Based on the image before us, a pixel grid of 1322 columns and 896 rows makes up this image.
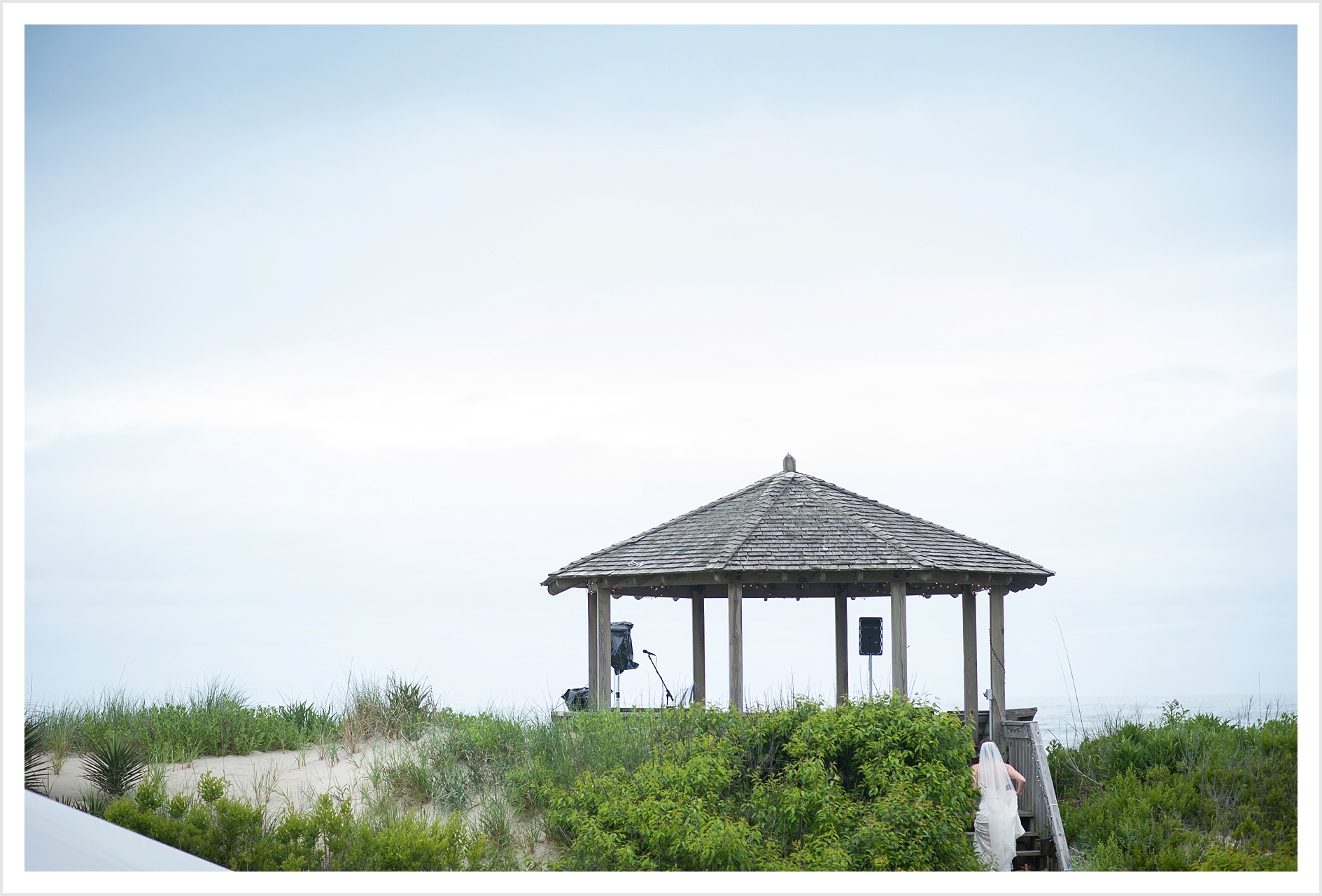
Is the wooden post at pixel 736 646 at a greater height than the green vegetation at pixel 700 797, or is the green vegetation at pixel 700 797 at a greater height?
the wooden post at pixel 736 646

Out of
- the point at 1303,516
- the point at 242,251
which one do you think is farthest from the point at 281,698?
the point at 1303,516

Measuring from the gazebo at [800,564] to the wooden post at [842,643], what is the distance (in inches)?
19.3

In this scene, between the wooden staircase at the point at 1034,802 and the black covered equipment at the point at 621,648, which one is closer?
the wooden staircase at the point at 1034,802

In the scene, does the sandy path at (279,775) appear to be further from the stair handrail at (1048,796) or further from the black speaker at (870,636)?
the stair handrail at (1048,796)

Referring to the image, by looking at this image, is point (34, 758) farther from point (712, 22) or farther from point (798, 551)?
point (712, 22)

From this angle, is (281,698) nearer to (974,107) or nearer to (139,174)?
(139,174)

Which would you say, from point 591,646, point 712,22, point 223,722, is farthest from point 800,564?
point 223,722

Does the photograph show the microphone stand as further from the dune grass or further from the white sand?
the white sand

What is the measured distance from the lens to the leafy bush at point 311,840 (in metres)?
9.02

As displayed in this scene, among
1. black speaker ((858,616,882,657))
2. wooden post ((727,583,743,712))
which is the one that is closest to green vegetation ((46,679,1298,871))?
wooden post ((727,583,743,712))

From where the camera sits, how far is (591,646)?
45.6 ft

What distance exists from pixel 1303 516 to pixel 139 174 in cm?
1717

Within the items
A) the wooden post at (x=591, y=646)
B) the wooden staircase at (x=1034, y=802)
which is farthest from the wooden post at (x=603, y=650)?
the wooden staircase at (x=1034, y=802)

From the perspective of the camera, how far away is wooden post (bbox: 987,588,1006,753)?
42.1ft
